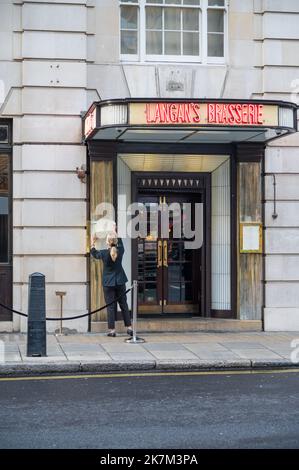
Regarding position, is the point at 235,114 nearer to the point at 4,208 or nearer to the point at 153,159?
the point at 153,159

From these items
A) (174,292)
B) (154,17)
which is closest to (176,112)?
(154,17)

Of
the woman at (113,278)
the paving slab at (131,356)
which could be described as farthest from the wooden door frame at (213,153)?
the paving slab at (131,356)

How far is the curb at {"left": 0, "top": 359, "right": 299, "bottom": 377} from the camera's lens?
1026cm

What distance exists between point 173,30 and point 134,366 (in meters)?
6.88

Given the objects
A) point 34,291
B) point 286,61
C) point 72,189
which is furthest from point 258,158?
point 34,291

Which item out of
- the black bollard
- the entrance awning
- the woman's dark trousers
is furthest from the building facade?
the black bollard

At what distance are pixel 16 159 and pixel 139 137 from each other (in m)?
2.27

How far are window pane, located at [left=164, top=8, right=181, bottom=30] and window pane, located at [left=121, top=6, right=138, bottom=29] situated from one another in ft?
1.89

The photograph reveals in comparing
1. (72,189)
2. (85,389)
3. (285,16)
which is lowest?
(85,389)

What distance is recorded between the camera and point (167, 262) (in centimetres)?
1474

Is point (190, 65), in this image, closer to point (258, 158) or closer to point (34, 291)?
point (258, 158)

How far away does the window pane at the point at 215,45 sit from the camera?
47.3ft

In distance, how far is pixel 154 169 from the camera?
47.0ft

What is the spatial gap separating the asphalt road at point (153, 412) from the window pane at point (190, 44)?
677 centimetres
